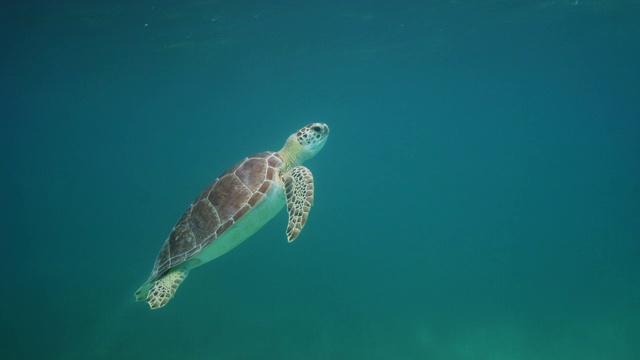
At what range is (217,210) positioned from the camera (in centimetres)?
454

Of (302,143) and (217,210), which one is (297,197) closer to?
(217,210)

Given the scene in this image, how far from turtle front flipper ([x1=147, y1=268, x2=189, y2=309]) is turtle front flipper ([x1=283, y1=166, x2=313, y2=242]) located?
145 centimetres

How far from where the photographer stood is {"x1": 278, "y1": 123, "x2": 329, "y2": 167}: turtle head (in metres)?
5.58

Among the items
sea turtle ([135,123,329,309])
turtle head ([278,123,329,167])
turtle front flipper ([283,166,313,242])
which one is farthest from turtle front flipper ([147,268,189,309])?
turtle head ([278,123,329,167])

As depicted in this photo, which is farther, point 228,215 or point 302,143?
point 302,143

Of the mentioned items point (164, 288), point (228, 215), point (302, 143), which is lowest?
point (164, 288)

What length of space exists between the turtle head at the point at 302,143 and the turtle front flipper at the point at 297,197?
0.57 meters

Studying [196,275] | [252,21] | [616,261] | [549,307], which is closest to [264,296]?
[196,275]

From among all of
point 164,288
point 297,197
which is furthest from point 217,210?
point 164,288

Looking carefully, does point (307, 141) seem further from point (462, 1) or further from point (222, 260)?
point (462, 1)

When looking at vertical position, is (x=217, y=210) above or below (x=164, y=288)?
above

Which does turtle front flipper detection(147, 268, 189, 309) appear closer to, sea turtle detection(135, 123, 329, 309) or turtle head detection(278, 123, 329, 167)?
sea turtle detection(135, 123, 329, 309)

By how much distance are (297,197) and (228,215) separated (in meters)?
0.81

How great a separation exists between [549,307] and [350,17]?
472 inches
